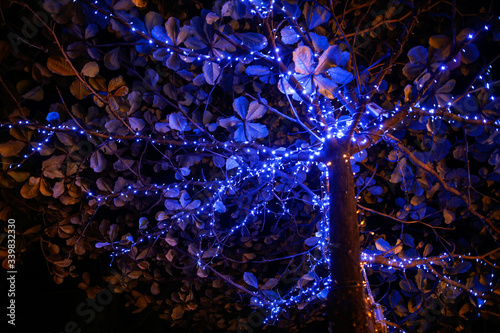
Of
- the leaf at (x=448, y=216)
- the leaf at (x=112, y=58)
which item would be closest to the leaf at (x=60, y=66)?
the leaf at (x=112, y=58)

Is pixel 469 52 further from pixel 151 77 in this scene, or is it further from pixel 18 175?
pixel 18 175

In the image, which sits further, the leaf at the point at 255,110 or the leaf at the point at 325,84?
the leaf at the point at 255,110

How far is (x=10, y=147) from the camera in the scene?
1547 millimetres

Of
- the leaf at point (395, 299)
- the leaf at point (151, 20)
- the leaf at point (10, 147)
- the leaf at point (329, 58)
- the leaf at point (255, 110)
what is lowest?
the leaf at point (395, 299)

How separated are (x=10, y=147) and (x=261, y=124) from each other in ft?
4.37

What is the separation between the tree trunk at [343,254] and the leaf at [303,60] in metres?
0.41

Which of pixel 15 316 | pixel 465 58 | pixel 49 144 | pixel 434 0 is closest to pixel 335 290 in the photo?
pixel 465 58

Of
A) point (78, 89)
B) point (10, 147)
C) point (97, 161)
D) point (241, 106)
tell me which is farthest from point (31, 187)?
point (241, 106)

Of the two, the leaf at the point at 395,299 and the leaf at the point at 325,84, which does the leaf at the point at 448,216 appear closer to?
the leaf at the point at 395,299

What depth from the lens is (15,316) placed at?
304 centimetres

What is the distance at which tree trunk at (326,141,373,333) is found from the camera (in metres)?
1.27

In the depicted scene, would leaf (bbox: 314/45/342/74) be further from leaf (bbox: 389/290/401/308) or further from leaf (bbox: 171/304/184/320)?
leaf (bbox: 171/304/184/320)

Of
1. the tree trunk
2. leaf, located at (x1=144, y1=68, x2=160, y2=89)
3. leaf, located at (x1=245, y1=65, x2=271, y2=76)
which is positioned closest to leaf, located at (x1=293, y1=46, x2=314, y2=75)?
leaf, located at (x1=245, y1=65, x2=271, y2=76)

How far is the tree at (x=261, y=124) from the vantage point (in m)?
1.39
